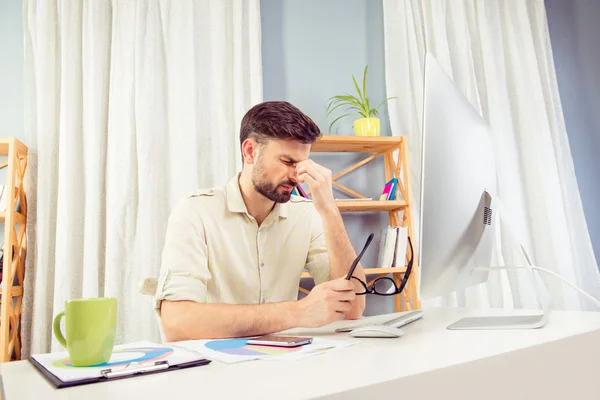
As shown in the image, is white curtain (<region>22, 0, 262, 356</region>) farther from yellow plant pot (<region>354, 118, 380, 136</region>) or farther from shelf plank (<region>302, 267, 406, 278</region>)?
shelf plank (<region>302, 267, 406, 278</region>)

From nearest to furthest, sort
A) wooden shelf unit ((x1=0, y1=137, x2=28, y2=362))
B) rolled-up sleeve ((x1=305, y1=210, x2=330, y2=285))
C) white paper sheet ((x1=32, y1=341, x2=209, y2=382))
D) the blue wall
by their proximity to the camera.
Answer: white paper sheet ((x1=32, y1=341, x2=209, y2=382))
rolled-up sleeve ((x1=305, y1=210, x2=330, y2=285))
wooden shelf unit ((x1=0, y1=137, x2=28, y2=362))
the blue wall

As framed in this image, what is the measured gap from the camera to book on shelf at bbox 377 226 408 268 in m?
2.41

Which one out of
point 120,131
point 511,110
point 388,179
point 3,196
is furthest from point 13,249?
point 511,110

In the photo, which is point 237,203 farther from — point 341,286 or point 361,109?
point 361,109

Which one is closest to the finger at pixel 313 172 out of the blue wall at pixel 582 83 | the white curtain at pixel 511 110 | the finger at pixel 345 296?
the finger at pixel 345 296

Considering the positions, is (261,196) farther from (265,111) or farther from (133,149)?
(133,149)

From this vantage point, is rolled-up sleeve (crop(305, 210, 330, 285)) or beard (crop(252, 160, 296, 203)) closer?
beard (crop(252, 160, 296, 203))

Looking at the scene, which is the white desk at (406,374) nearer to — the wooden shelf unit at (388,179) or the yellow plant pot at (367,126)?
the wooden shelf unit at (388,179)

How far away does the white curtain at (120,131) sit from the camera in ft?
7.11

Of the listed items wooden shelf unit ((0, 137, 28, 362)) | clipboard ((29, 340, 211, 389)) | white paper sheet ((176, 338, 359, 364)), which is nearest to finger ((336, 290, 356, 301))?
white paper sheet ((176, 338, 359, 364))

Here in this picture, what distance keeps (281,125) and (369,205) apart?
1.05 meters

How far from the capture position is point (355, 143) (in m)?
2.45

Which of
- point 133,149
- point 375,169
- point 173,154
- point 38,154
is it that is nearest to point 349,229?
point 375,169

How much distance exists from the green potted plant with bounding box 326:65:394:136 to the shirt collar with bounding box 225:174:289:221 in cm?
110
